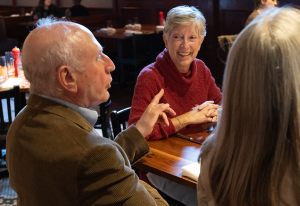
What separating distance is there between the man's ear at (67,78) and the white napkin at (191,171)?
0.61 meters

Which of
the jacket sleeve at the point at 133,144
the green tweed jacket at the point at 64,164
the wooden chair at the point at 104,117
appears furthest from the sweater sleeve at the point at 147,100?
the wooden chair at the point at 104,117

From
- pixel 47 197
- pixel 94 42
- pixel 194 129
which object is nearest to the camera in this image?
pixel 47 197

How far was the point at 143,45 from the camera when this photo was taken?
565cm

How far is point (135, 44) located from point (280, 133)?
4.80 meters

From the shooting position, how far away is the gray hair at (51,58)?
3.46ft

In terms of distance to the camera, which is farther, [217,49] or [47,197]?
[217,49]

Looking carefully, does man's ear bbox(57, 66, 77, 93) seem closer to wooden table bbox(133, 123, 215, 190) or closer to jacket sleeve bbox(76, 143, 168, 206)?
jacket sleeve bbox(76, 143, 168, 206)

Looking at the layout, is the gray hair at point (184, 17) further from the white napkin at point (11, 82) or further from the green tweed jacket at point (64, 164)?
the white napkin at point (11, 82)

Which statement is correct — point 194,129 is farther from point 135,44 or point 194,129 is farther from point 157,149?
point 135,44

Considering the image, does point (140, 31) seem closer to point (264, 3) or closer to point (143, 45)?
point (143, 45)

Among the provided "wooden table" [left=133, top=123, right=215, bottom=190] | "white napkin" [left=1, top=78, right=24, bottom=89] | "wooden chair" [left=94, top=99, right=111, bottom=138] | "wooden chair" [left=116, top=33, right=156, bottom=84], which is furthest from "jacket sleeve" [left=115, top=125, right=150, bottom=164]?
"wooden chair" [left=116, top=33, right=156, bottom=84]

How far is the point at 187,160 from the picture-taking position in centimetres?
159

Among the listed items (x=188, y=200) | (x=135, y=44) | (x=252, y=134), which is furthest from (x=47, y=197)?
(x=135, y=44)

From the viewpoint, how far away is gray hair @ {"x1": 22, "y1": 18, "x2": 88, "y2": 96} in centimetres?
106
